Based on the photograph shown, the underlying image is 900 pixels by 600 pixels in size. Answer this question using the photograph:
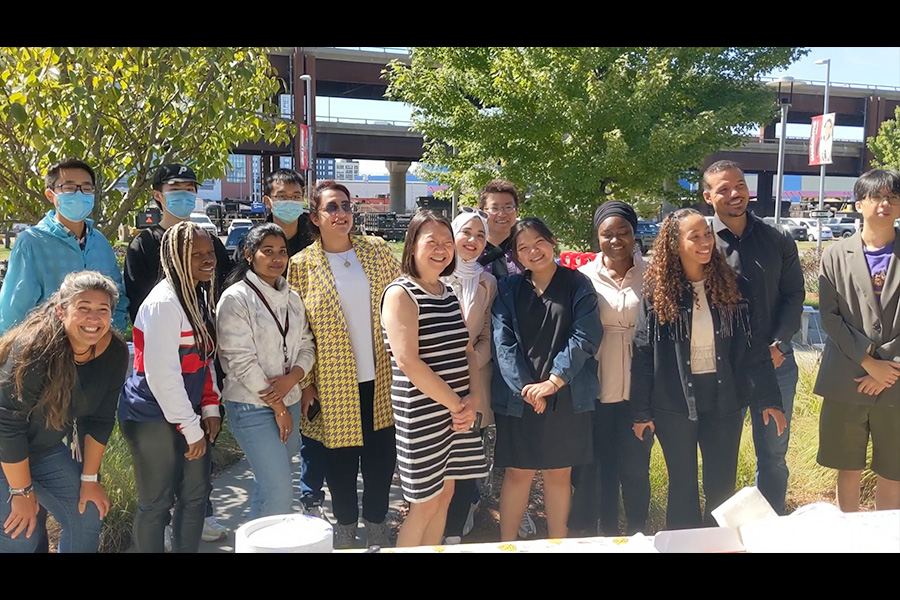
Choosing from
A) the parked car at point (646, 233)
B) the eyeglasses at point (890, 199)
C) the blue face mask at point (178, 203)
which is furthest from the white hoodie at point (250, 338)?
the parked car at point (646, 233)

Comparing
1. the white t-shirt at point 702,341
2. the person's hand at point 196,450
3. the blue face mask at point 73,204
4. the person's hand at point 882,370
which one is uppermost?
the blue face mask at point 73,204

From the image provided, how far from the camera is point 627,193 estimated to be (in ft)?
36.6

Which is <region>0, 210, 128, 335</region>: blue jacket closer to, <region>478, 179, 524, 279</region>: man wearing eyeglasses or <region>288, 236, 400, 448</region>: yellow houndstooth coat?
<region>288, 236, 400, 448</region>: yellow houndstooth coat

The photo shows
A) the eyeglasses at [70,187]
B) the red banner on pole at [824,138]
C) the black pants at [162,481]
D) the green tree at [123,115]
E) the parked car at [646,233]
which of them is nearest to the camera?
the black pants at [162,481]

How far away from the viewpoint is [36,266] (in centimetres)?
361

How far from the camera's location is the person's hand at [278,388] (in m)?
3.33

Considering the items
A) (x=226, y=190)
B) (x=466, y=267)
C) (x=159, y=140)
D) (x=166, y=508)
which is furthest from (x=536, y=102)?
(x=226, y=190)

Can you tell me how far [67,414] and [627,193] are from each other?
31.6ft

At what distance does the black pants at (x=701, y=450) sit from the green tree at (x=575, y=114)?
6.60 metres

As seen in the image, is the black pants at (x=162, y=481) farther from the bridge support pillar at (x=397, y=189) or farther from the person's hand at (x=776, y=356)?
the bridge support pillar at (x=397, y=189)

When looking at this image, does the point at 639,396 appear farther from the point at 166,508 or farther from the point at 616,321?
the point at 166,508

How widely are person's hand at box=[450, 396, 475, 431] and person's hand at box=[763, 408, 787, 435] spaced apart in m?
1.57

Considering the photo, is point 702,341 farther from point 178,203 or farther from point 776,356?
point 178,203

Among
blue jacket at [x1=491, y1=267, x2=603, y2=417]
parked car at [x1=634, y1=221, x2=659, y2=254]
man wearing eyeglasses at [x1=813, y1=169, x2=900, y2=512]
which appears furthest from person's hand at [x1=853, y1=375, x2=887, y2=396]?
parked car at [x1=634, y1=221, x2=659, y2=254]
